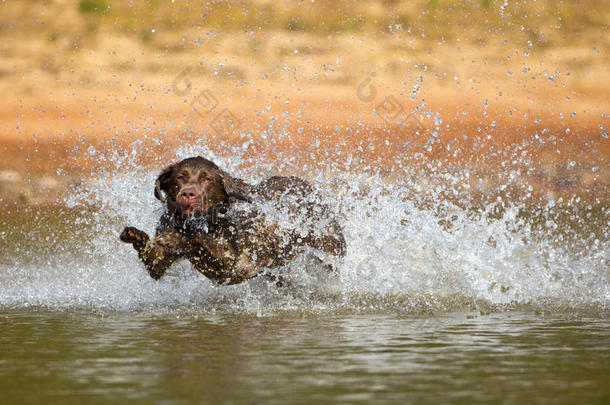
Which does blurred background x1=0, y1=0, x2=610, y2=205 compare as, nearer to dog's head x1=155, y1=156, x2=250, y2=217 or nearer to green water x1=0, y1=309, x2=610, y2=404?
dog's head x1=155, y1=156, x2=250, y2=217

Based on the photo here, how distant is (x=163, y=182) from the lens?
9820 millimetres

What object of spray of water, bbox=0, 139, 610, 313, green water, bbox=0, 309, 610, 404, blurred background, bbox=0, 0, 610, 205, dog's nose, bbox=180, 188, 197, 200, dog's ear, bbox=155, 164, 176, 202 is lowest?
green water, bbox=0, 309, 610, 404

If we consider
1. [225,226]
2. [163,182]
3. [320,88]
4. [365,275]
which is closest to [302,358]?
[225,226]

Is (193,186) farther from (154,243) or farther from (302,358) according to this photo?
(302,358)

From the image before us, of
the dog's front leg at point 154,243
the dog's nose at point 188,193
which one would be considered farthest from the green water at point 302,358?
the dog's nose at point 188,193

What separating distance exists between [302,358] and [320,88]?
1883cm

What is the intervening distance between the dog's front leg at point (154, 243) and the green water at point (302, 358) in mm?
507

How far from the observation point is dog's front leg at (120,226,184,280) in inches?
353

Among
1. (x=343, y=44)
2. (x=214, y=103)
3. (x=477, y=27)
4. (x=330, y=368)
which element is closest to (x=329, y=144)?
(x=214, y=103)

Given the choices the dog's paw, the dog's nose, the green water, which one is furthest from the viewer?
the dog's nose

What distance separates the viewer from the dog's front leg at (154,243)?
8.96m

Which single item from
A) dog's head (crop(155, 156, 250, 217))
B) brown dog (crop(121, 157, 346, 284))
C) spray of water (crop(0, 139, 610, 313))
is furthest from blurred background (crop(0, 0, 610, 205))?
dog's head (crop(155, 156, 250, 217))

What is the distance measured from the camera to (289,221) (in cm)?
1046

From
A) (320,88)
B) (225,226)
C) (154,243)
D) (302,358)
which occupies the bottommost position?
(302,358)
